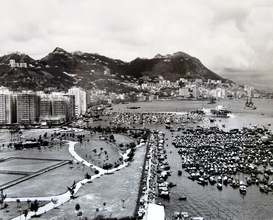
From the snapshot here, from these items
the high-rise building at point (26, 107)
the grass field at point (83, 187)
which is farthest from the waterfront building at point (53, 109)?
the grass field at point (83, 187)

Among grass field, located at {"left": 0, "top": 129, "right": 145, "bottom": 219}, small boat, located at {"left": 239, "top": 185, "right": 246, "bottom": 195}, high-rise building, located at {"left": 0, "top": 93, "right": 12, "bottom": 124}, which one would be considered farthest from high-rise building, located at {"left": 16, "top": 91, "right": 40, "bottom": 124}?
small boat, located at {"left": 239, "top": 185, "right": 246, "bottom": 195}

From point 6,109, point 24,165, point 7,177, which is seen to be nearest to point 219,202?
point 7,177

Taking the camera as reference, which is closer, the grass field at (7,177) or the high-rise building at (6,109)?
the grass field at (7,177)

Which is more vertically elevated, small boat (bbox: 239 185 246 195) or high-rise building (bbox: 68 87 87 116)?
high-rise building (bbox: 68 87 87 116)

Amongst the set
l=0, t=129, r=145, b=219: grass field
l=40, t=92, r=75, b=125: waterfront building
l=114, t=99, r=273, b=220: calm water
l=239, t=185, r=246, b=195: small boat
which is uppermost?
l=40, t=92, r=75, b=125: waterfront building

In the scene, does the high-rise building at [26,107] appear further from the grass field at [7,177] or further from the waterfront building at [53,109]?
the grass field at [7,177]

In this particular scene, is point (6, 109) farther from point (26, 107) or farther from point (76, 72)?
point (76, 72)

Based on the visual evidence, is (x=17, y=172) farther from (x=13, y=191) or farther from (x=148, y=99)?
(x=148, y=99)

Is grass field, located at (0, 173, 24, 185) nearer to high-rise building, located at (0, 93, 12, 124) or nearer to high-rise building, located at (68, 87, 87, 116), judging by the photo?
high-rise building, located at (0, 93, 12, 124)
